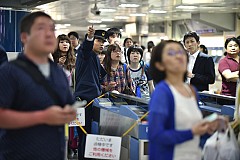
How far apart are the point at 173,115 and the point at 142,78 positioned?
3.83 metres

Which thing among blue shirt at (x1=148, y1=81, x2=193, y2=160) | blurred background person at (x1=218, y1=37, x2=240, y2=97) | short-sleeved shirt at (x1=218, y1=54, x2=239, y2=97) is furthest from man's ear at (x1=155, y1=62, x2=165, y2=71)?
short-sleeved shirt at (x1=218, y1=54, x2=239, y2=97)

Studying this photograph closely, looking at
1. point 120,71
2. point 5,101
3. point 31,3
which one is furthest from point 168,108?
point 31,3

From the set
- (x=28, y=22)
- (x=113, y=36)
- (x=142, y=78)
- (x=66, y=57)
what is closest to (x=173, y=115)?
(x=28, y=22)

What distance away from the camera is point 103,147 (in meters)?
4.29

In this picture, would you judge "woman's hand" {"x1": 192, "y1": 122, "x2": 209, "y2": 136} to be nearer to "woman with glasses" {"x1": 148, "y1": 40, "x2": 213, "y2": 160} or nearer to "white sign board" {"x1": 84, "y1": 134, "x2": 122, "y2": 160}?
"woman with glasses" {"x1": 148, "y1": 40, "x2": 213, "y2": 160}

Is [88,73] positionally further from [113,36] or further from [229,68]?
[229,68]

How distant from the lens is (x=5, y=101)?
7.71ft

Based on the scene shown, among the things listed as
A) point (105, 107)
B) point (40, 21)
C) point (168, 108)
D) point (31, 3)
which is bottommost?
point (105, 107)

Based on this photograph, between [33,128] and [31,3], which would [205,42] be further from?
[33,128]

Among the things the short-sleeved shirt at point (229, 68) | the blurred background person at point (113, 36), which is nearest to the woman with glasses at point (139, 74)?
the blurred background person at point (113, 36)

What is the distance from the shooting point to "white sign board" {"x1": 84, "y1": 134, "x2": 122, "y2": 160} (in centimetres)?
423

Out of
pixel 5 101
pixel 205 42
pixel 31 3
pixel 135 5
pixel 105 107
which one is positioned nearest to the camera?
pixel 5 101

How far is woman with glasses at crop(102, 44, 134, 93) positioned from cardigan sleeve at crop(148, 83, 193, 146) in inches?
134

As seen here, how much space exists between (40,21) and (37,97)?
0.42m
